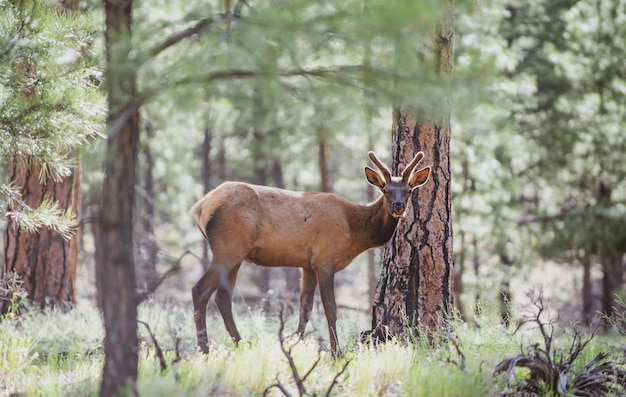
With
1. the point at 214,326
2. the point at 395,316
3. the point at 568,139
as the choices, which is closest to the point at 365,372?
the point at 395,316

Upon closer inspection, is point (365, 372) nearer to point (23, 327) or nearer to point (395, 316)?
point (395, 316)

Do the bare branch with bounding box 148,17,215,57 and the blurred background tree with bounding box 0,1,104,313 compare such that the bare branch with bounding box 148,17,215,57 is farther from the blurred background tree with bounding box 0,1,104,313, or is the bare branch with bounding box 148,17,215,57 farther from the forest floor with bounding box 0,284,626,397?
the blurred background tree with bounding box 0,1,104,313

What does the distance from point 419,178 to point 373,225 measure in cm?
122

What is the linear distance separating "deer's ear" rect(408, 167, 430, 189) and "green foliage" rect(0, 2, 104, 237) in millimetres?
3309

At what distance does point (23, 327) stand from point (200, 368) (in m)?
4.40

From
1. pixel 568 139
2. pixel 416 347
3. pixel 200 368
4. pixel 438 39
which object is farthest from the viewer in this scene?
pixel 568 139

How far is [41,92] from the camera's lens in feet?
23.5

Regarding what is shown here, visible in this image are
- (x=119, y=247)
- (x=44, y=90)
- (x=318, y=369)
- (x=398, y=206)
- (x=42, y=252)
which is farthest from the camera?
(x=42, y=252)

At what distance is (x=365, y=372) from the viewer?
6113mm

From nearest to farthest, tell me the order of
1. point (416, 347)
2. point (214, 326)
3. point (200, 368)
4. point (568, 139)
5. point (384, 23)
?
point (384, 23)
point (200, 368)
point (416, 347)
point (214, 326)
point (568, 139)

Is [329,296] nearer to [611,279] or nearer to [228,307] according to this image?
[228,307]

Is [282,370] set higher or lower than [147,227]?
lower

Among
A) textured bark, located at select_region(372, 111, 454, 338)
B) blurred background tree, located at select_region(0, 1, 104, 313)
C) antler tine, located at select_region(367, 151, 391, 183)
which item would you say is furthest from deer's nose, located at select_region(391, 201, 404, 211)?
blurred background tree, located at select_region(0, 1, 104, 313)

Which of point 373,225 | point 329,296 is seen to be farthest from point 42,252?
point 373,225
